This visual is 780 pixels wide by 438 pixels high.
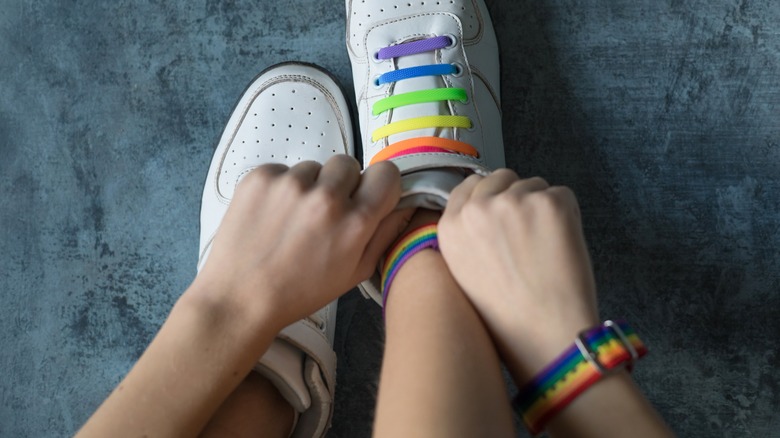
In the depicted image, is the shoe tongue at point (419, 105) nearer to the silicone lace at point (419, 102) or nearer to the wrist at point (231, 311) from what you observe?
the silicone lace at point (419, 102)

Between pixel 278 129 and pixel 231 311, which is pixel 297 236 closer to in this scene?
pixel 231 311

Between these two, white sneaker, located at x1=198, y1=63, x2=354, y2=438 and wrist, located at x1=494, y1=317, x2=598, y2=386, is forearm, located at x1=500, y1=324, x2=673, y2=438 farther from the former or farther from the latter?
white sneaker, located at x1=198, y1=63, x2=354, y2=438

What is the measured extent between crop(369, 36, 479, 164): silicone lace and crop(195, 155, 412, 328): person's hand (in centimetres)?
17

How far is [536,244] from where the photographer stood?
67cm

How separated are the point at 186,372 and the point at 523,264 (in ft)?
1.10

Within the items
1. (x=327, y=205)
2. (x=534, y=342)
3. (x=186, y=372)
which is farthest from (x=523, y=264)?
(x=186, y=372)

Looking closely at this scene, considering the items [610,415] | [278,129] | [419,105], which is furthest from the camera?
[278,129]

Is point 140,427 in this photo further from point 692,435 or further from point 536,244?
point 692,435

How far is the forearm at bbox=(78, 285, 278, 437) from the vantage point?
632 millimetres

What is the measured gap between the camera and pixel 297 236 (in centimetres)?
72

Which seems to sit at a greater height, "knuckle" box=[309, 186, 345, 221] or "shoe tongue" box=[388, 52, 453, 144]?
"shoe tongue" box=[388, 52, 453, 144]

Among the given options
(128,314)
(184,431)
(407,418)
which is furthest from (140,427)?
(128,314)

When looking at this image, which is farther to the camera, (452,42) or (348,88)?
(348,88)

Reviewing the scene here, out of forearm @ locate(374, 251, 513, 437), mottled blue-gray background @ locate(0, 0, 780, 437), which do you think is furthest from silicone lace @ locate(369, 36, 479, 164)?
forearm @ locate(374, 251, 513, 437)
